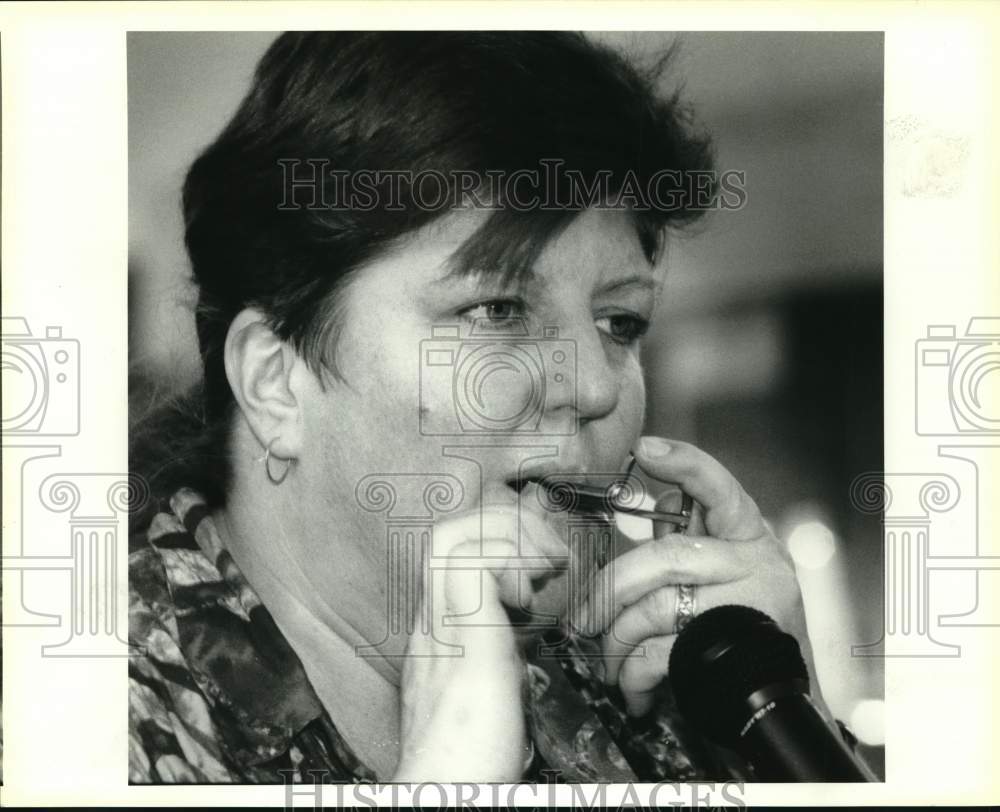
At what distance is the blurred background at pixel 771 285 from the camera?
6.63ft

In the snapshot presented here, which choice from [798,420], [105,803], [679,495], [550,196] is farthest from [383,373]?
[105,803]

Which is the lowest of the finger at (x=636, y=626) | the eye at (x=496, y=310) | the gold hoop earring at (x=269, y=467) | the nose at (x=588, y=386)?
the finger at (x=636, y=626)

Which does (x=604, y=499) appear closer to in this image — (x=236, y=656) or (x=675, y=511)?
(x=675, y=511)

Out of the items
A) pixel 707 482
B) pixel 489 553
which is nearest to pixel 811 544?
pixel 707 482

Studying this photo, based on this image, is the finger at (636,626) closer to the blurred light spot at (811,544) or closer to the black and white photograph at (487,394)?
the black and white photograph at (487,394)

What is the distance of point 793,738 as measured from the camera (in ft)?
5.32

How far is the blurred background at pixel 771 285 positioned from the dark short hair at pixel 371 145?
0.17 feet

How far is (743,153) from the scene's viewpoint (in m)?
2.04

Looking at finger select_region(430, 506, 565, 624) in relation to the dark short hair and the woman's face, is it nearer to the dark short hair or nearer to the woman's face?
the woman's face

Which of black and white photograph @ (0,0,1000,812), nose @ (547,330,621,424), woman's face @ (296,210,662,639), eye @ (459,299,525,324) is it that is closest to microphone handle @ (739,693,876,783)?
black and white photograph @ (0,0,1000,812)

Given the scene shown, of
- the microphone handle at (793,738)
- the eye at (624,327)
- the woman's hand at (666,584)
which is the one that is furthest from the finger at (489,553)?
the microphone handle at (793,738)

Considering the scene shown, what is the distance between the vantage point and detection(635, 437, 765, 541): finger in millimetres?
2008

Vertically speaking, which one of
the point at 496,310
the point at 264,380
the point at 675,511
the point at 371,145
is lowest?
the point at 675,511

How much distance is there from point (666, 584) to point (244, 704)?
28.0 inches
